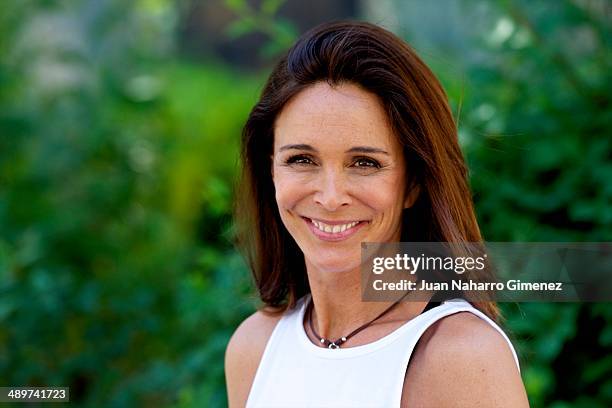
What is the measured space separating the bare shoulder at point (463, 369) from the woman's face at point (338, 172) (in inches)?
11.0

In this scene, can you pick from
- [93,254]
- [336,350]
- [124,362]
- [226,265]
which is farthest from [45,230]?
[336,350]

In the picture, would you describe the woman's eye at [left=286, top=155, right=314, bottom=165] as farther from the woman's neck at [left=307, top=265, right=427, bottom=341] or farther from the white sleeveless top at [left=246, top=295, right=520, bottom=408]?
the white sleeveless top at [left=246, top=295, right=520, bottom=408]

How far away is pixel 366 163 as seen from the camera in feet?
6.19

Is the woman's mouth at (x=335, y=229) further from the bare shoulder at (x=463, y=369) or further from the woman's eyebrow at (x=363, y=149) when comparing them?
the bare shoulder at (x=463, y=369)

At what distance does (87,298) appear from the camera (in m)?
3.97

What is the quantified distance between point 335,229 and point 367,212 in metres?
0.08

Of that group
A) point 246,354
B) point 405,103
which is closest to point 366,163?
point 405,103

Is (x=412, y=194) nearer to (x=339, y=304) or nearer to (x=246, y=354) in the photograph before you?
(x=339, y=304)

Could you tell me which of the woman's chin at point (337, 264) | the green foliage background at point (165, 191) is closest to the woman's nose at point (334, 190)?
the woman's chin at point (337, 264)

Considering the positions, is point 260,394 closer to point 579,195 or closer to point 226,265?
point 226,265

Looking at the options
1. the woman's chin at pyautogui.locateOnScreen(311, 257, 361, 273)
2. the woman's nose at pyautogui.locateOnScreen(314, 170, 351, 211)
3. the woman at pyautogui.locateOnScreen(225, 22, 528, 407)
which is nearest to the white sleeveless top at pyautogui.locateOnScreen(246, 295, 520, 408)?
the woman at pyautogui.locateOnScreen(225, 22, 528, 407)

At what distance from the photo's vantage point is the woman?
1.76 meters

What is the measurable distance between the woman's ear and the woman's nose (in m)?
0.18

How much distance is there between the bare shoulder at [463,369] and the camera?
1.69 metres
